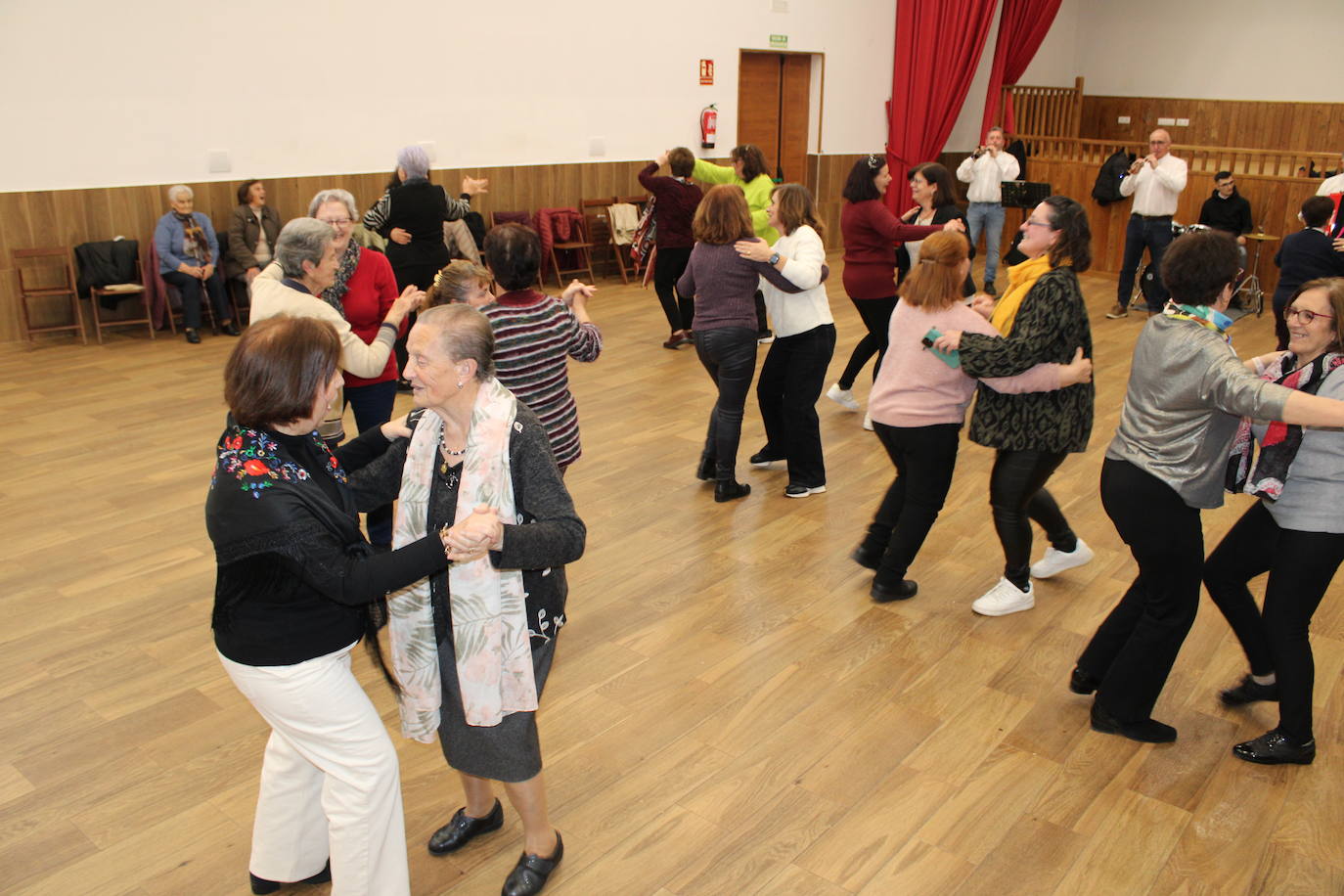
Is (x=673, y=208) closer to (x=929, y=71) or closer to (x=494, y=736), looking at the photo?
(x=494, y=736)

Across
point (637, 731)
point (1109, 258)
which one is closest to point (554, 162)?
point (1109, 258)

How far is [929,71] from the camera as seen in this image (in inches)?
503

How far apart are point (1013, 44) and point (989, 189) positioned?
13.4 ft

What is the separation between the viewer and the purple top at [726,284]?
4496 mm

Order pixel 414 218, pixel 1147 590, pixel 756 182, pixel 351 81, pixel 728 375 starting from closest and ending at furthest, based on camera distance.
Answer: pixel 1147 590
pixel 728 375
pixel 414 218
pixel 756 182
pixel 351 81

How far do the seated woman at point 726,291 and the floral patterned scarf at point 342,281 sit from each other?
1.49 metres

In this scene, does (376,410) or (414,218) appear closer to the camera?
(376,410)

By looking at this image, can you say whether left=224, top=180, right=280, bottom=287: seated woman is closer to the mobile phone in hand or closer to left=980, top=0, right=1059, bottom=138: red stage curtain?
the mobile phone in hand

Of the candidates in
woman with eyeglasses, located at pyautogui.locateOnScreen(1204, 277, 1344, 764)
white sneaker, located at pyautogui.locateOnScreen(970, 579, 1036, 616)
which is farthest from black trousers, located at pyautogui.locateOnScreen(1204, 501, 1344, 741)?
white sneaker, located at pyautogui.locateOnScreen(970, 579, 1036, 616)

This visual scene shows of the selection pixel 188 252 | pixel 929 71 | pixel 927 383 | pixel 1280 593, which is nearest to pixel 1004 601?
pixel 927 383

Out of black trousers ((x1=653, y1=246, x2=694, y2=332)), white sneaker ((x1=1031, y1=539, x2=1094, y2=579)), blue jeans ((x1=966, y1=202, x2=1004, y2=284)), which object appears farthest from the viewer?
blue jeans ((x1=966, y1=202, x2=1004, y2=284))

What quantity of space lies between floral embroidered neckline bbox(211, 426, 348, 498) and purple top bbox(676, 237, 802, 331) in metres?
2.79

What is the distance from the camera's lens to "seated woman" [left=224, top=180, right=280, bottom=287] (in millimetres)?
8148

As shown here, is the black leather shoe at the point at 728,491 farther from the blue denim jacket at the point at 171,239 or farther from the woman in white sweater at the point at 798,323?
the blue denim jacket at the point at 171,239
